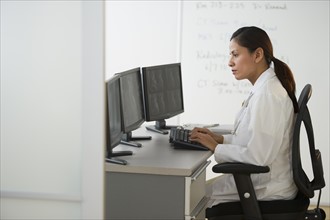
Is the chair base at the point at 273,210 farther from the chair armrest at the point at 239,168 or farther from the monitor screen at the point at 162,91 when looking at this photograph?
the monitor screen at the point at 162,91

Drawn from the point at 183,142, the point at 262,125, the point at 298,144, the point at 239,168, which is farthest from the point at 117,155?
the point at 298,144

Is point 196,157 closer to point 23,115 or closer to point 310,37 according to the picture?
point 23,115

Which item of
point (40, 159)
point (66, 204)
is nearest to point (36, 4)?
point (40, 159)

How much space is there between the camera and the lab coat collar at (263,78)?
3.29 meters

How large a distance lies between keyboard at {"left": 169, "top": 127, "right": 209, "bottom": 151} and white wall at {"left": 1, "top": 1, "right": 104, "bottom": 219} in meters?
1.33

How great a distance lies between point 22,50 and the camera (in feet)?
7.60

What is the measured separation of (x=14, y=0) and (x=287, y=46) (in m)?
3.55

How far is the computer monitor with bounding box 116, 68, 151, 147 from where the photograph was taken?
3.51m

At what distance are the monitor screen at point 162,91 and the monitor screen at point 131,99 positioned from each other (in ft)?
0.17

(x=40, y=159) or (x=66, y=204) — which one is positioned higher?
(x=40, y=159)

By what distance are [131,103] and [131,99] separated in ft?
0.08

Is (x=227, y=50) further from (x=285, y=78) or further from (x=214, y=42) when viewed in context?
(x=285, y=78)

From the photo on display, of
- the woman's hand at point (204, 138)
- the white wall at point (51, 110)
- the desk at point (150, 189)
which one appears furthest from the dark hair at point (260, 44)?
the white wall at point (51, 110)

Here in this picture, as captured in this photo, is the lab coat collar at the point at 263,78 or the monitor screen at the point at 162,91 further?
the monitor screen at the point at 162,91
